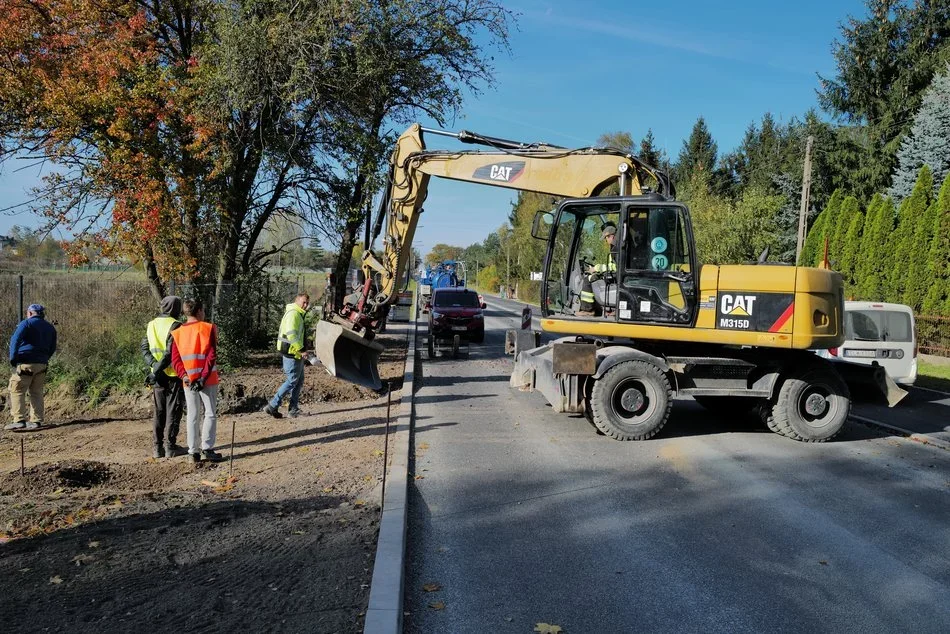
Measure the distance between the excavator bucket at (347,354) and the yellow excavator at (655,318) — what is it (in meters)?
2.74

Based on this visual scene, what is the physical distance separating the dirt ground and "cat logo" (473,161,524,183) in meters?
4.15

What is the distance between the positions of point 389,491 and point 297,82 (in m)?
9.83

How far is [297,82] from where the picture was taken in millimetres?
13781

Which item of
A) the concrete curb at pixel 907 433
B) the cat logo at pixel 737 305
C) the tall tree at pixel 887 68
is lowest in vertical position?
the concrete curb at pixel 907 433

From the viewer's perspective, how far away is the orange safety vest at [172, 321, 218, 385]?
7.88 metres

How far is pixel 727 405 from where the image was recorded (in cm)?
1134

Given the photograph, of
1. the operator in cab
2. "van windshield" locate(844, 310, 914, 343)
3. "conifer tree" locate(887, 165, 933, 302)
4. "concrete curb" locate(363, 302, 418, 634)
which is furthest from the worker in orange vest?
"conifer tree" locate(887, 165, 933, 302)

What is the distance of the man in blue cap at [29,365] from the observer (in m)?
10.0

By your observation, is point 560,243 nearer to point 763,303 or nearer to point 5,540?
point 763,303

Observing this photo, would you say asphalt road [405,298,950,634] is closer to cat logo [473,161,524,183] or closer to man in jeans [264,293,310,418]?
man in jeans [264,293,310,418]

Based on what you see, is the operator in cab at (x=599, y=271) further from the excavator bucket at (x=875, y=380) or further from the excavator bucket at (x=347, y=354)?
the excavator bucket at (x=875, y=380)

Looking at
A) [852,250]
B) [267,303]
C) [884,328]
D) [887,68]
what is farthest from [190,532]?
[887,68]

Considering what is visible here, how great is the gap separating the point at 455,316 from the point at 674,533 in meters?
14.3

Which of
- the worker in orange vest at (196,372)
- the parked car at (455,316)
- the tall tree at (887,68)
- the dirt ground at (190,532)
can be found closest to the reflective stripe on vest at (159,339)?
the worker in orange vest at (196,372)
